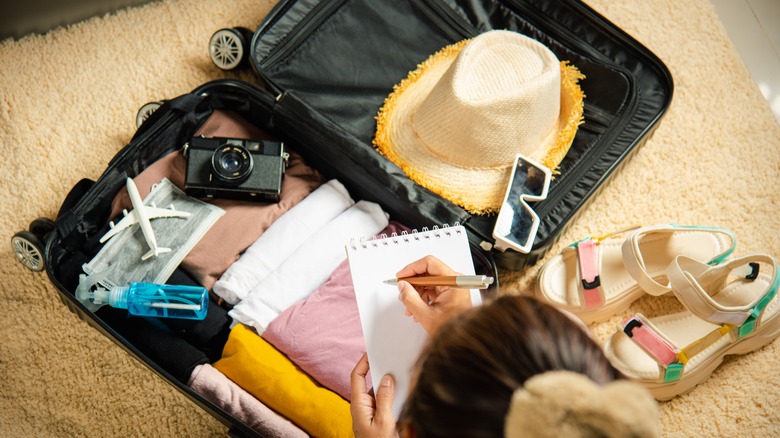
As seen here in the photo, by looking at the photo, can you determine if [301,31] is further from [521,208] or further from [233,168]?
[521,208]

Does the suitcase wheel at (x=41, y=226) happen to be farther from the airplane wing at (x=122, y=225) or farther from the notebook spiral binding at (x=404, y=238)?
the notebook spiral binding at (x=404, y=238)

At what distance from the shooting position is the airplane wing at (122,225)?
1.02m

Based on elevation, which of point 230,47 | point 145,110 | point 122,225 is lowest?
point 122,225

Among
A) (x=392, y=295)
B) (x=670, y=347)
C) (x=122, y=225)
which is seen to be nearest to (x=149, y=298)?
(x=122, y=225)

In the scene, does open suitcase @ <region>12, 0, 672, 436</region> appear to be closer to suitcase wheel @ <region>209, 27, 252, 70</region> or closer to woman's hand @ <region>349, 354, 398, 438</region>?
suitcase wheel @ <region>209, 27, 252, 70</region>

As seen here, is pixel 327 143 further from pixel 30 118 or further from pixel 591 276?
pixel 30 118

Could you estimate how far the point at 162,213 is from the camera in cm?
106

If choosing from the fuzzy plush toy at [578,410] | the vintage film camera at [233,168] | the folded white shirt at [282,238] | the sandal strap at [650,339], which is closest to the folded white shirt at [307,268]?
the folded white shirt at [282,238]

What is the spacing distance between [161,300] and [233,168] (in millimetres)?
257

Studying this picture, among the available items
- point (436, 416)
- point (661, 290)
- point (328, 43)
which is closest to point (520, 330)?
point (436, 416)

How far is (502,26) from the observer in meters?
1.23

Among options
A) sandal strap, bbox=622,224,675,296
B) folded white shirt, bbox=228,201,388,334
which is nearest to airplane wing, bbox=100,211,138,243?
folded white shirt, bbox=228,201,388,334

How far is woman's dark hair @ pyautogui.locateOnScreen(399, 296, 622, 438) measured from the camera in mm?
466

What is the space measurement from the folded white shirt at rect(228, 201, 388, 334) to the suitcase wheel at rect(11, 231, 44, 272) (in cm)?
39
